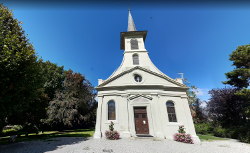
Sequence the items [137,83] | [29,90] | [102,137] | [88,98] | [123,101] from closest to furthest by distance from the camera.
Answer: [29,90]
[102,137]
[123,101]
[137,83]
[88,98]

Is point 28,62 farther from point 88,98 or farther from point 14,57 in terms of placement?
point 88,98

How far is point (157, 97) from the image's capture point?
1328 cm

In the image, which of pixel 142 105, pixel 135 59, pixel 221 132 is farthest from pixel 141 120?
pixel 221 132

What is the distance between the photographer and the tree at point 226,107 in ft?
51.5

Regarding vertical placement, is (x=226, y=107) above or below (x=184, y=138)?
above

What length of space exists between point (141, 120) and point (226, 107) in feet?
46.3

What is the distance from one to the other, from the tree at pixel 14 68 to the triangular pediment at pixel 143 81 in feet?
22.8

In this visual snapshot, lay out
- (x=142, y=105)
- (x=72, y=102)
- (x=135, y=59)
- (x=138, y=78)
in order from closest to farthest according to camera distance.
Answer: (x=142, y=105) → (x=138, y=78) → (x=135, y=59) → (x=72, y=102)

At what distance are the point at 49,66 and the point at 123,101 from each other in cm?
2161

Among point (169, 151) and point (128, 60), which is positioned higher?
point (128, 60)

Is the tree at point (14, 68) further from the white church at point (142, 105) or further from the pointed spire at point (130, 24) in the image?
the pointed spire at point (130, 24)

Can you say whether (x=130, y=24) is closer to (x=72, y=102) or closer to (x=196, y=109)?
(x=72, y=102)

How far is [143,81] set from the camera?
14.4m

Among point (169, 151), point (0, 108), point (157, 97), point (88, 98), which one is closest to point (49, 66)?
point (88, 98)
